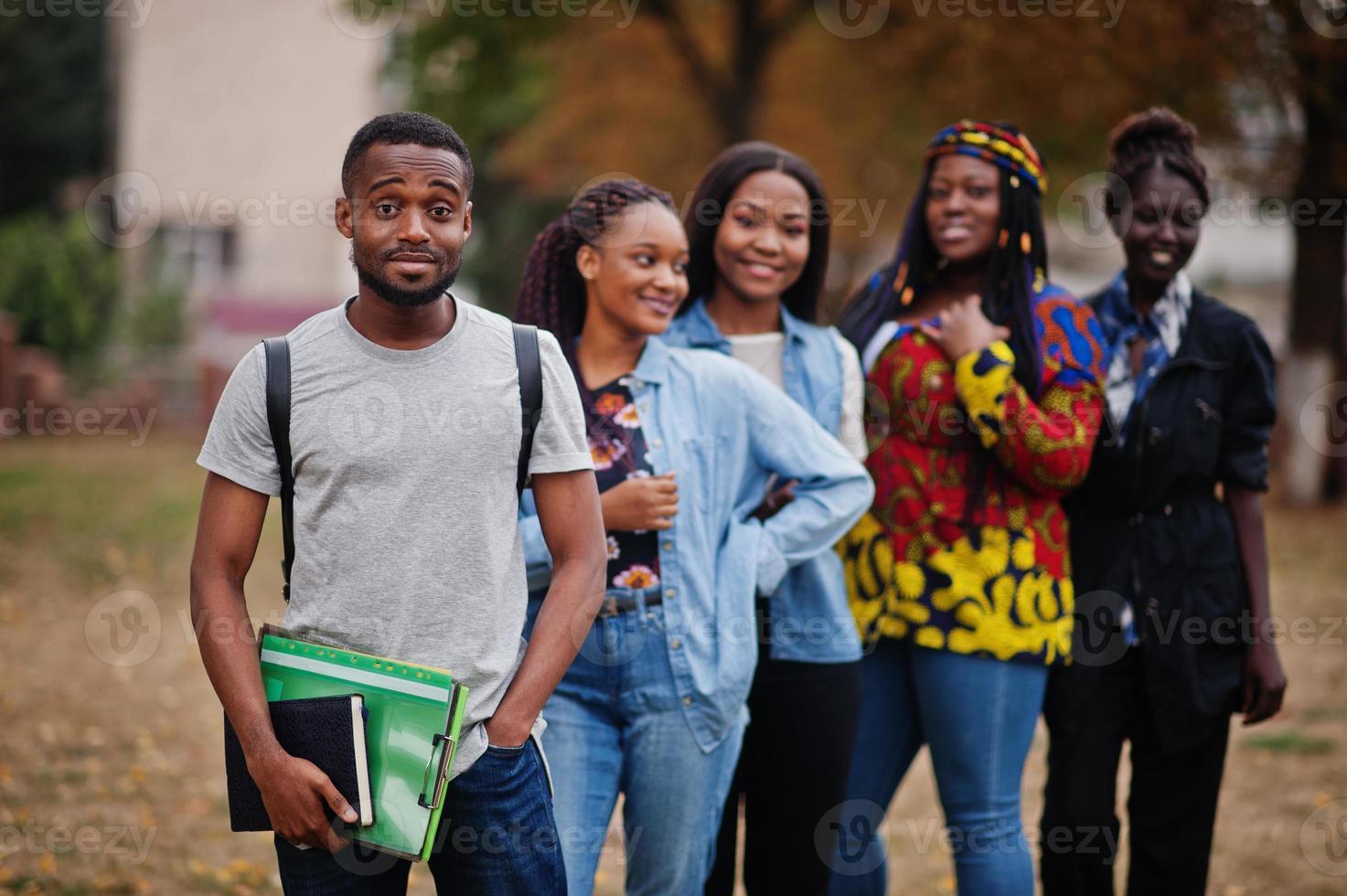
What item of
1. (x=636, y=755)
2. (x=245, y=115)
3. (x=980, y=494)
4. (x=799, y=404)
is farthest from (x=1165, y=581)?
(x=245, y=115)

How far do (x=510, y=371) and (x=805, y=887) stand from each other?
167 centimetres

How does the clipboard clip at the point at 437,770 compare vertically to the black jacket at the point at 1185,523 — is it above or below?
below

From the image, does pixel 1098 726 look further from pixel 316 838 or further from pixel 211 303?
pixel 211 303

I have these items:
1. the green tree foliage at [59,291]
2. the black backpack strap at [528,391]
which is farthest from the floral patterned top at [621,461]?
the green tree foliage at [59,291]

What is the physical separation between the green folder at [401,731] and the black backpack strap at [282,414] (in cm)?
22

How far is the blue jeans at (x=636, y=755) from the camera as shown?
2.88 meters

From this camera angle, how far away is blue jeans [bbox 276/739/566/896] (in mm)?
2320

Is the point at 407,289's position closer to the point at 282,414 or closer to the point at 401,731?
the point at 282,414

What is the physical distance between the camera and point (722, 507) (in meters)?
3.17

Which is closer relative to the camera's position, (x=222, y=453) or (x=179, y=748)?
(x=222, y=453)

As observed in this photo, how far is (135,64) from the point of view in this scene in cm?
2652

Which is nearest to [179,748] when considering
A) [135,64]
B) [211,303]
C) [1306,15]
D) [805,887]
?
[805,887]

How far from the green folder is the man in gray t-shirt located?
0.21 feet

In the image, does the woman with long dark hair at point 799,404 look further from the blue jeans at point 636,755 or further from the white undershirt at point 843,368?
the blue jeans at point 636,755
